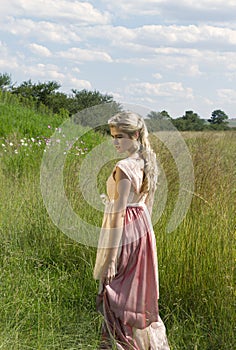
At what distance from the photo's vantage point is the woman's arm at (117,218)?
3.03 m

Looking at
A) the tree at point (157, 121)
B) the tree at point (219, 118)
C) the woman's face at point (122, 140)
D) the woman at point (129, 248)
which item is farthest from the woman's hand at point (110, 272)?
the tree at point (219, 118)

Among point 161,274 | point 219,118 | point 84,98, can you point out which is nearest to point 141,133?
point 161,274

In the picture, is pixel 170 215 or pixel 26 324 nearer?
pixel 26 324

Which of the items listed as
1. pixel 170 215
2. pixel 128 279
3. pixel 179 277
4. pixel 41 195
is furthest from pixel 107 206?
pixel 41 195

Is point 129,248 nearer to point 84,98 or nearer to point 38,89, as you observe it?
point 84,98

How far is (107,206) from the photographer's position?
3.18 meters

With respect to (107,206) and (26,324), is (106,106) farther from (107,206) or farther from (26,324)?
(26,324)

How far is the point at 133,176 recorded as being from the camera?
3049mm

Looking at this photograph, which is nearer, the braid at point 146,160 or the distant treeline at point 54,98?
the braid at point 146,160

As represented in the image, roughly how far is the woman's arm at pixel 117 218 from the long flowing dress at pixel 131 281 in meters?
0.04

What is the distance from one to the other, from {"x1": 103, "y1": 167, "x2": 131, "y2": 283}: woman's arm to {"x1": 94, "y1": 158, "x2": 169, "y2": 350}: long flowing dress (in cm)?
4

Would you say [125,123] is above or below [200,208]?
above

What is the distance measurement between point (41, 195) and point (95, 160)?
683 mm

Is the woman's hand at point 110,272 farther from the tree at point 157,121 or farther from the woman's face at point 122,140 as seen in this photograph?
the tree at point 157,121
